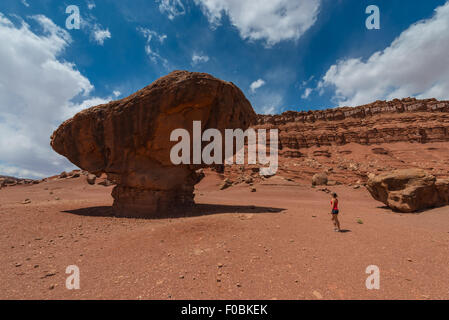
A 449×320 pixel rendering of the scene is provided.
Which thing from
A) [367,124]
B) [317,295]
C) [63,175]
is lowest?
[317,295]

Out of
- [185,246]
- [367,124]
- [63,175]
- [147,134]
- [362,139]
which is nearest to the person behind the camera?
[185,246]

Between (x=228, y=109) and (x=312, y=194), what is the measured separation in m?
16.1

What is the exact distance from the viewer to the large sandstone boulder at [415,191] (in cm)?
1021

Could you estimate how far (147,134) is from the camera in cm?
1071

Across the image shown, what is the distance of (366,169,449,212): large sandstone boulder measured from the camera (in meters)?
10.2

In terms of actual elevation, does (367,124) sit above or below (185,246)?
above

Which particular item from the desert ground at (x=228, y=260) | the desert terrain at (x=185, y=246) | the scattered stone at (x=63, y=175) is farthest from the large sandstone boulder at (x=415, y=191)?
the scattered stone at (x=63, y=175)

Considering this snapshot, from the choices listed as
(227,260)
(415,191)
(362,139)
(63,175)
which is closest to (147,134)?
(227,260)

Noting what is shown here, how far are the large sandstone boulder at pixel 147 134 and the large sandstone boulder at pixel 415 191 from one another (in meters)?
10.9

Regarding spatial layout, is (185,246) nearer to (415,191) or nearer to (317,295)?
(317,295)

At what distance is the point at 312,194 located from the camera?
22047mm

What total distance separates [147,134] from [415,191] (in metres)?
15.1
